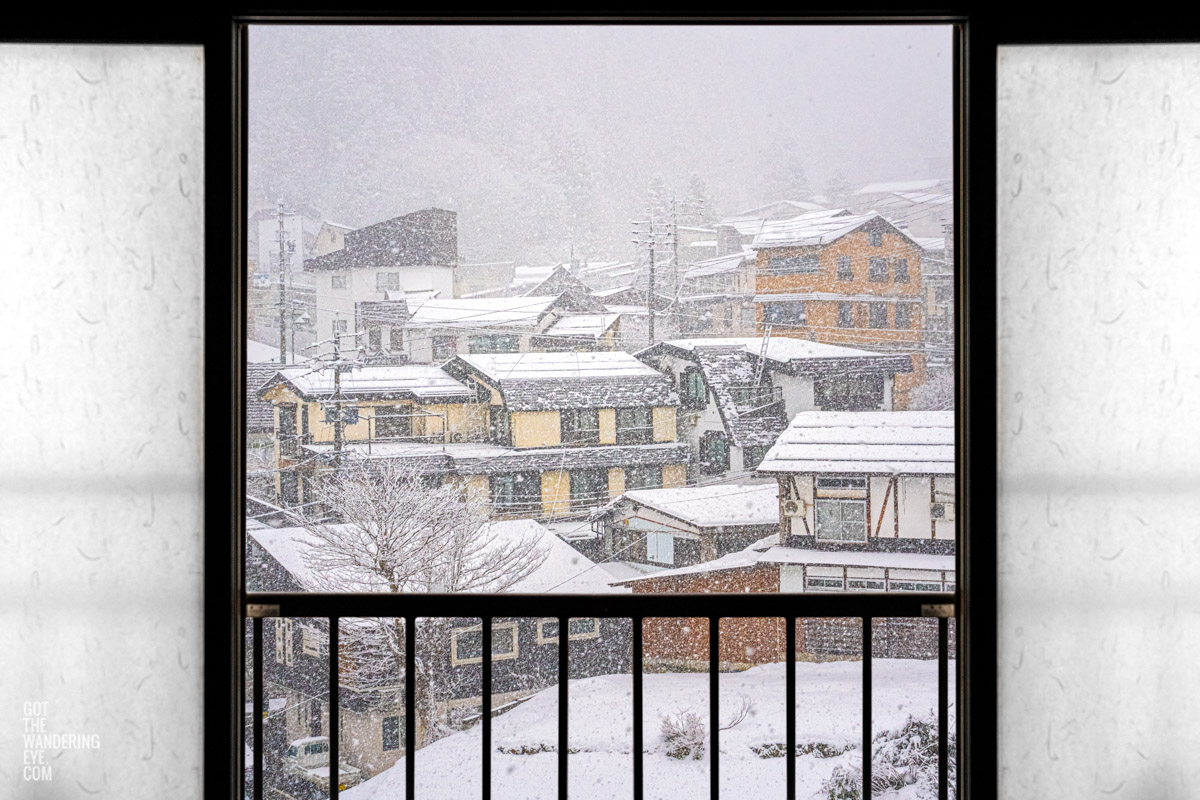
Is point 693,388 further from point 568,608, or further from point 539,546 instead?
point 568,608

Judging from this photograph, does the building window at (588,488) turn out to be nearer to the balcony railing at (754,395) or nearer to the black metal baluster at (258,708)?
the balcony railing at (754,395)

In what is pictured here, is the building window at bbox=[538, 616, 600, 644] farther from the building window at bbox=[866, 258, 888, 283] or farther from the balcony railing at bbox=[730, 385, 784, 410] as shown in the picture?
the building window at bbox=[866, 258, 888, 283]

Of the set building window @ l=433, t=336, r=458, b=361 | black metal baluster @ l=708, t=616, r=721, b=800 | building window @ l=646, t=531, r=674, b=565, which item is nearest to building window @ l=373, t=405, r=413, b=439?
building window @ l=433, t=336, r=458, b=361

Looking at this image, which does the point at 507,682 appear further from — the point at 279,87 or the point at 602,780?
the point at 279,87
